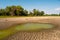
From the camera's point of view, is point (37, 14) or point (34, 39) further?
point (37, 14)

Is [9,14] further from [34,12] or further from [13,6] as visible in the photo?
[34,12]

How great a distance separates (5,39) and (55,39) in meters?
4.25

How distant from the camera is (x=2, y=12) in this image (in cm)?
9044

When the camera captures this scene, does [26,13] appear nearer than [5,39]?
No

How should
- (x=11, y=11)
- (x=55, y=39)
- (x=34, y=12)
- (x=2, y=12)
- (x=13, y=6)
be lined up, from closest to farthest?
1. (x=55, y=39)
2. (x=2, y=12)
3. (x=11, y=11)
4. (x=13, y=6)
5. (x=34, y=12)

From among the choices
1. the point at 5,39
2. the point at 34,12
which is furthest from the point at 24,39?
the point at 34,12

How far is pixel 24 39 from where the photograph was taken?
10.5 meters

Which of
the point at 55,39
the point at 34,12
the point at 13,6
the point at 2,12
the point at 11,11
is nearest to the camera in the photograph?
the point at 55,39

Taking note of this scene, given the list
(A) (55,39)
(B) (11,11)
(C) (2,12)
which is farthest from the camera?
(B) (11,11)

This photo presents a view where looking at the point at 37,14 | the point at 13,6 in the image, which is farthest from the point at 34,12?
the point at 13,6

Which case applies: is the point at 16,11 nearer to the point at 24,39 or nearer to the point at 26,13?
the point at 26,13

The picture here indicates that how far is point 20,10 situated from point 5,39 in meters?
89.5

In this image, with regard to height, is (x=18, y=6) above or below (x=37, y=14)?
above

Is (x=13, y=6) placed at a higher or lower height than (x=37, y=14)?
higher
